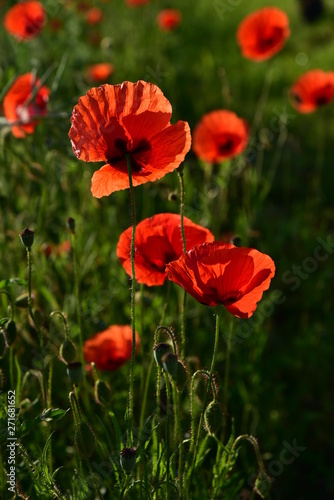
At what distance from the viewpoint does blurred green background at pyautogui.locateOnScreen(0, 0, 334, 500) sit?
6.33 feet

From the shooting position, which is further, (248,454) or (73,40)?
(73,40)

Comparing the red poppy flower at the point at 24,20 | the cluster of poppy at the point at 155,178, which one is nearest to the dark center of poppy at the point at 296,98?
the red poppy flower at the point at 24,20

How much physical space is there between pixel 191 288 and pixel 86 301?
0.97 meters

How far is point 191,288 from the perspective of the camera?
98 cm

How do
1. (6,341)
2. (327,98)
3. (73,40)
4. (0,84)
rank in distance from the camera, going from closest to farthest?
(6,341) → (0,84) → (327,98) → (73,40)

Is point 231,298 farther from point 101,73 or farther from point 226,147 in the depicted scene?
point 101,73

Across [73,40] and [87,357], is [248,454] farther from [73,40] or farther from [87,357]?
[73,40]

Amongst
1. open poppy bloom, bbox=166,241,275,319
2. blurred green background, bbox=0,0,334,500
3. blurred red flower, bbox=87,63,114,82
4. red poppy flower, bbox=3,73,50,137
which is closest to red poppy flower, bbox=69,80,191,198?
open poppy bloom, bbox=166,241,275,319

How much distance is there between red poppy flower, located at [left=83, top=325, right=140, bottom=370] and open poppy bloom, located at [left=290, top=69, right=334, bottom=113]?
61.2 inches

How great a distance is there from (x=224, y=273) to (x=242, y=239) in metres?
0.86

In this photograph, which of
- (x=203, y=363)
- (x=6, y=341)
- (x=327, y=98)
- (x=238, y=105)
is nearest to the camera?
(x=6, y=341)

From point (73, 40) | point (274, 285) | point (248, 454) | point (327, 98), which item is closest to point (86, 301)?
point (248, 454)

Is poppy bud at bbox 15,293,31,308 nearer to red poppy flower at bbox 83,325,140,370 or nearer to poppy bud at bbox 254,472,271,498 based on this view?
red poppy flower at bbox 83,325,140,370

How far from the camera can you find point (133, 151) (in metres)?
1.06
